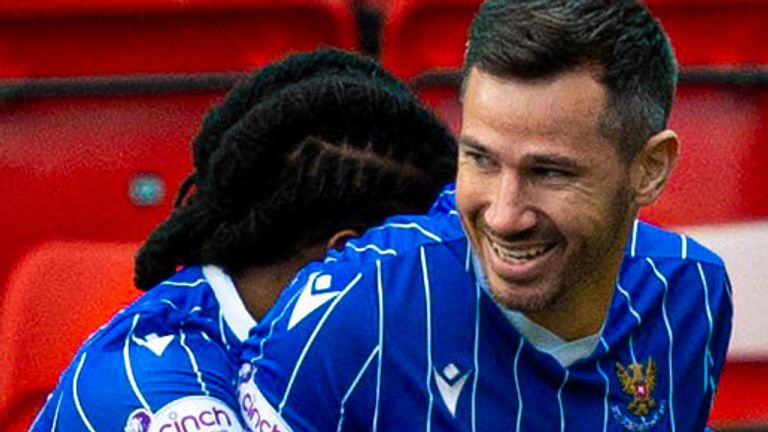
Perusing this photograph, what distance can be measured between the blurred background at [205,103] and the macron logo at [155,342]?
69cm

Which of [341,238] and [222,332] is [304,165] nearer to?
[341,238]

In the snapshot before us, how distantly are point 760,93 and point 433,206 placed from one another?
37.8 inches

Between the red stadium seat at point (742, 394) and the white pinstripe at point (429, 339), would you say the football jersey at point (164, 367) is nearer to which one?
the white pinstripe at point (429, 339)

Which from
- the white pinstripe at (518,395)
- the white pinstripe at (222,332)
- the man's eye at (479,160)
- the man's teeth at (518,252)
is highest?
the man's eye at (479,160)

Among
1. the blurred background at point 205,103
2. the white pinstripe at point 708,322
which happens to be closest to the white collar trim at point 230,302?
the white pinstripe at point 708,322

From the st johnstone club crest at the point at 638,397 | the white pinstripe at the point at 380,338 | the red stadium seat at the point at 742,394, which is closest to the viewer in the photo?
the white pinstripe at the point at 380,338

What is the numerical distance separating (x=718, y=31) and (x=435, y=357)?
1.16 metres

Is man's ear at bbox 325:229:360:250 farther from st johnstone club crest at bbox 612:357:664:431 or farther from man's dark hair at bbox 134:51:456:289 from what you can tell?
st johnstone club crest at bbox 612:357:664:431

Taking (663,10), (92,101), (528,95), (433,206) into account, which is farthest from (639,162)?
(92,101)

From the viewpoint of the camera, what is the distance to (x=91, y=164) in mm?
2977

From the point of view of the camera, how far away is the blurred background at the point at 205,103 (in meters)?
2.91

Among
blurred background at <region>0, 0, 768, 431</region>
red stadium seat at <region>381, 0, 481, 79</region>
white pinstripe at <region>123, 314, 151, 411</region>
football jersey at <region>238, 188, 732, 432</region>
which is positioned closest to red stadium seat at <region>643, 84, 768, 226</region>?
blurred background at <region>0, 0, 768, 431</region>

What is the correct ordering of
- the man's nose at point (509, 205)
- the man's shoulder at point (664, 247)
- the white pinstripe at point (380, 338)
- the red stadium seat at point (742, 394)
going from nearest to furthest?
the man's nose at point (509, 205), the white pinstripe at point (380, 338), the man's shoulder at point (664, 247), the red stadium seat at point (742, 394)

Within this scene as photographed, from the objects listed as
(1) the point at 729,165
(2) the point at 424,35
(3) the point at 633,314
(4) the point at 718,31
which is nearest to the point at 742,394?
(1) the point at 729,165
